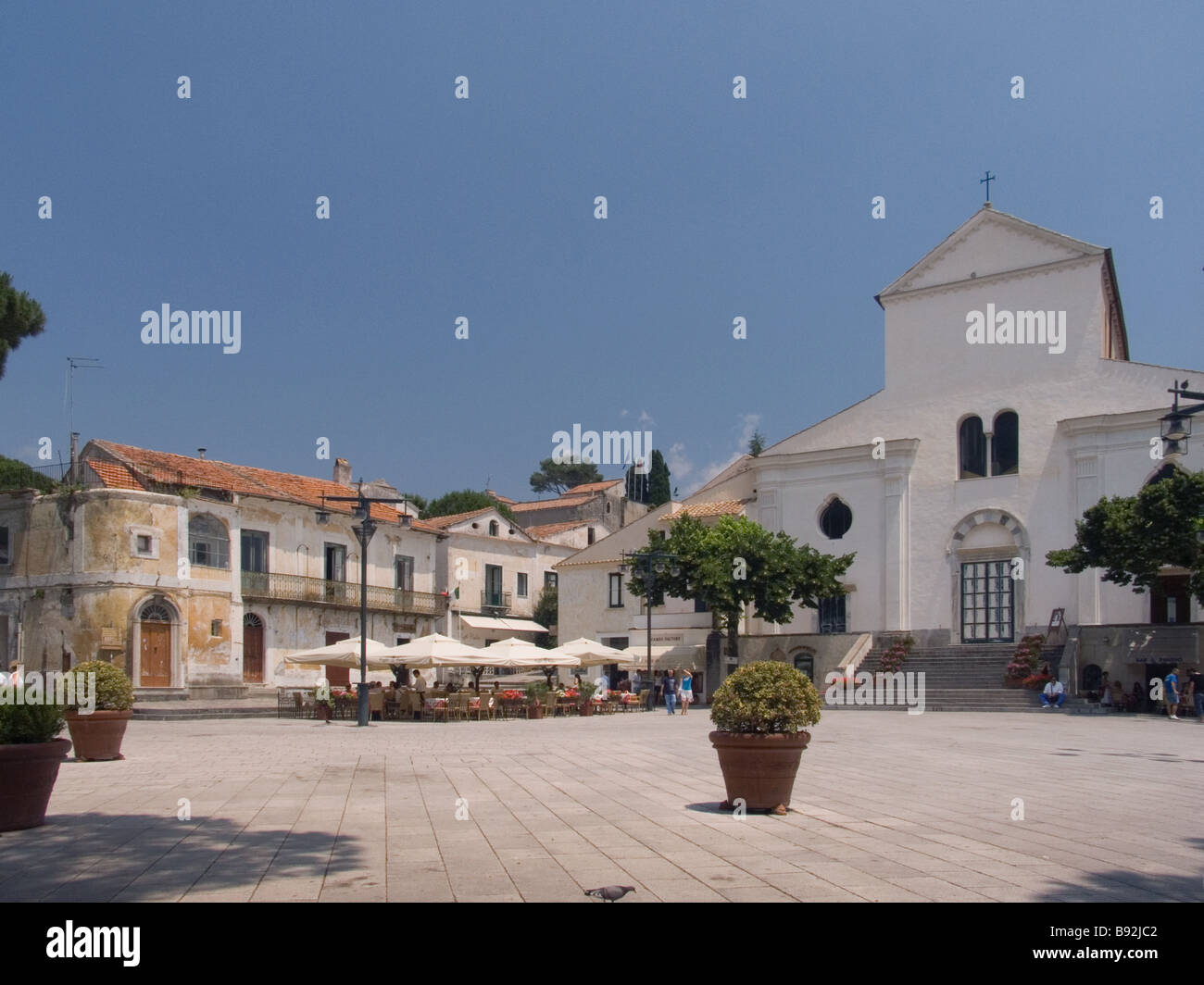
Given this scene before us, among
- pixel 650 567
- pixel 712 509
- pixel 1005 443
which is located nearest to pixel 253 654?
pixel 650 567

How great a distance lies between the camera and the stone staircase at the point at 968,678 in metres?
31.7

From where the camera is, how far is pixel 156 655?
35438mm

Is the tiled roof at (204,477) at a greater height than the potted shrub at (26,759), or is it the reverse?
the tiled roof at (204,477)

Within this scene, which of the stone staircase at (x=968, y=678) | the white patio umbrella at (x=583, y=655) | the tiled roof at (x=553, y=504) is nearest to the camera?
the stone staircase at (x=968, y=678)

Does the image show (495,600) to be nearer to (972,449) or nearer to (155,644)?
(155,644)

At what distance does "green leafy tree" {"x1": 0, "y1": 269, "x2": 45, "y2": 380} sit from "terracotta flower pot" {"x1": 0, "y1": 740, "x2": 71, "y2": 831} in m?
24.0

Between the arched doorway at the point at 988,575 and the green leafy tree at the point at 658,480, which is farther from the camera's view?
Result: the green leafy tree at the point at 658,480

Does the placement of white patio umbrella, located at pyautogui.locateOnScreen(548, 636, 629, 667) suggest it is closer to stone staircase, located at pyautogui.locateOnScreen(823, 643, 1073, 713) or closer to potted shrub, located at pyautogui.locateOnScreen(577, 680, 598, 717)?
potted shrub, located at pyautogui.locateOnScreen(577, 680, 598, 717)

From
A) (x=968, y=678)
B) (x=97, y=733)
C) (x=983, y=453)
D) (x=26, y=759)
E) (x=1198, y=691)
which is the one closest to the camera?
(x=26, y=759)

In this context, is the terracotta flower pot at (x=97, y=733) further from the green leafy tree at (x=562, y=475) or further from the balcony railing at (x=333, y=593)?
the green leafy tree at (x=562, y=475)

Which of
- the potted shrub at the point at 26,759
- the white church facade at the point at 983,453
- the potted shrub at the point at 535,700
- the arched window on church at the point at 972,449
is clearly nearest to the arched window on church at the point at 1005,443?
the white church facade at the point at 983,453

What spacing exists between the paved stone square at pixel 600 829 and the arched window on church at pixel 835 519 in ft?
76.6

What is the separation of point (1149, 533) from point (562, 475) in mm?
Answer: 75298

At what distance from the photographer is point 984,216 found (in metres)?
39.6
